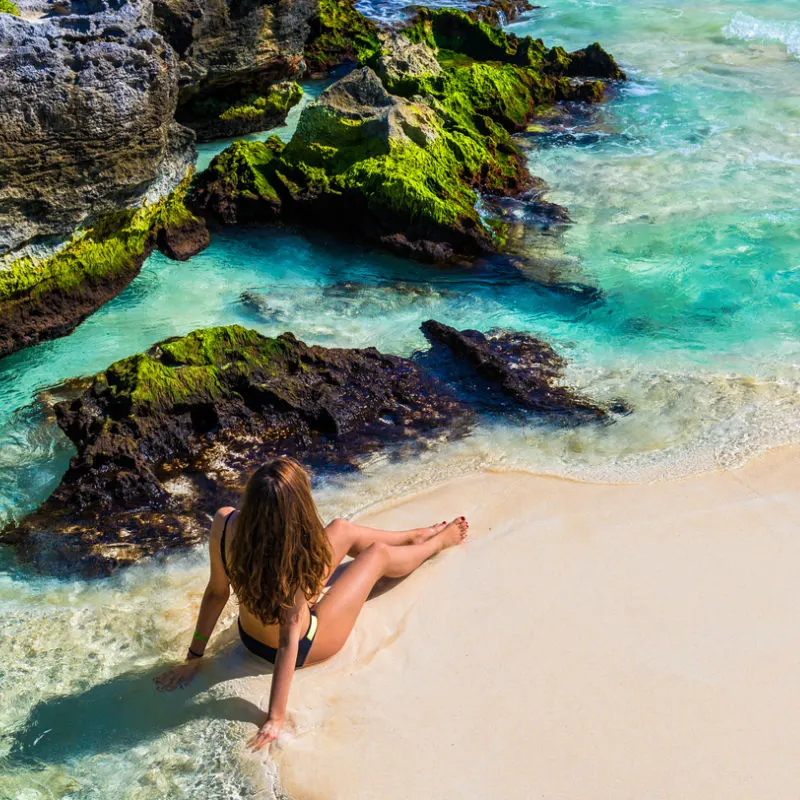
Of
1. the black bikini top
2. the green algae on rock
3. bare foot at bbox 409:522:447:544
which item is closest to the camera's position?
the black bikini top

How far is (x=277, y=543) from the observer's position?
3.90 metres

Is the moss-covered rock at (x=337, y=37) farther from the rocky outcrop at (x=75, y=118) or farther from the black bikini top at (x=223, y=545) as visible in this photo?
the black bikini top at (x=223, y=545)

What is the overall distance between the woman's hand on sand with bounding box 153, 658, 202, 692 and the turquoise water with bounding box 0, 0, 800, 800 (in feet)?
0.28

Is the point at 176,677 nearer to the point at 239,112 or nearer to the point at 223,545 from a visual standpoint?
the point at 223,545

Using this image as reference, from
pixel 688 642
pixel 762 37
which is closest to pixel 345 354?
pixel 688 642

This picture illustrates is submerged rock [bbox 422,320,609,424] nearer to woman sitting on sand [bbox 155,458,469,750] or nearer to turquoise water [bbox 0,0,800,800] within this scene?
turquoise water [bbox 0,0,800,800]

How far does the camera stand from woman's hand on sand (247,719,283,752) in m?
4.07

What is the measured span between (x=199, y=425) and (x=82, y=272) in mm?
2829

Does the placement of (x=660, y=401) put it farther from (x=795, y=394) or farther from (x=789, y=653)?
(x=789, y=653)

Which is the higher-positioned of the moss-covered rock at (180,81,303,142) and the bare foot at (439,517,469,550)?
the moss-covered rock at (180,81,303,142)

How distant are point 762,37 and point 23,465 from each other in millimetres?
18025

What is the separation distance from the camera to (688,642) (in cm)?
457

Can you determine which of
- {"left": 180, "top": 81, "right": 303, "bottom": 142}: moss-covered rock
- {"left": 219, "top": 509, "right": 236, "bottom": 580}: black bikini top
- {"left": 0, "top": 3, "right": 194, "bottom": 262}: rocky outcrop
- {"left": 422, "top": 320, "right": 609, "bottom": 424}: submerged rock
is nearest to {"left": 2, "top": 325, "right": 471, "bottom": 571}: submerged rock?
{"left": 422, "top": 320, "right": 609, "bottom": 424}: submerged rock

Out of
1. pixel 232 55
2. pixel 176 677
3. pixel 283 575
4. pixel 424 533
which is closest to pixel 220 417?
pixel 424 533
